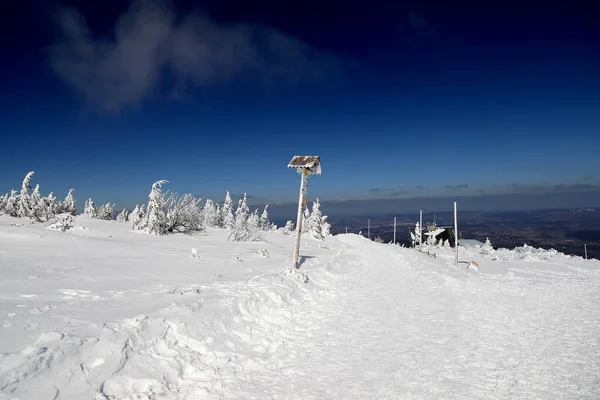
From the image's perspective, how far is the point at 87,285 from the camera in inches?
307

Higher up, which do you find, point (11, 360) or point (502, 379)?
point (11, 360)

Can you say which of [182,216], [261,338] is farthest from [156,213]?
[261,338]

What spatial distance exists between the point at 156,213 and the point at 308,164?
43.6ft

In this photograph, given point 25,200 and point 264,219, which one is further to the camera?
point 264,219

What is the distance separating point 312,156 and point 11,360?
1255 centimetres

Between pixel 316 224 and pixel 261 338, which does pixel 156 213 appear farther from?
pixel 316 224

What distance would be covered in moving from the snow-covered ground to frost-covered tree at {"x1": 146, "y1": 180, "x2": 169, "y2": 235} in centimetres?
1065

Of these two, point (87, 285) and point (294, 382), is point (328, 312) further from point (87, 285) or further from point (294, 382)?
point (87, 285)

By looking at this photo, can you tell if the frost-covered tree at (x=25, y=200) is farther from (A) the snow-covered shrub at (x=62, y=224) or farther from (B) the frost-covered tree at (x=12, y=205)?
(A) the snow-covered shrub at (x=62, y=224)

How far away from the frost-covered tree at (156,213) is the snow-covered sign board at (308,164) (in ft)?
40.1

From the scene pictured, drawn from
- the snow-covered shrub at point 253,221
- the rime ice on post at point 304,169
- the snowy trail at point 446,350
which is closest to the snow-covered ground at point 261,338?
the snowy trail at point 446,350

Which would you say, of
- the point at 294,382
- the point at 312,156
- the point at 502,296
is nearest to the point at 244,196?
the point at 312,156

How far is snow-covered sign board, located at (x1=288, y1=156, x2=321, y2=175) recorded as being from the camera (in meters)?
14.8

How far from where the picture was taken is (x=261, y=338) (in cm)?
678
